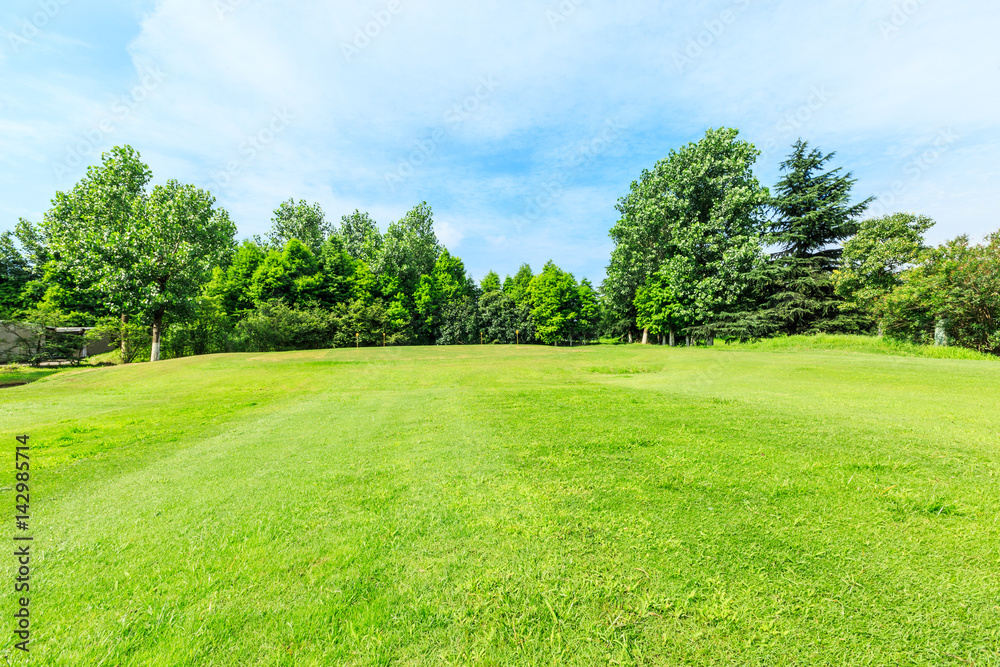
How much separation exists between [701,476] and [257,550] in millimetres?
4150

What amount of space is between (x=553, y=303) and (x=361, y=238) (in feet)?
107

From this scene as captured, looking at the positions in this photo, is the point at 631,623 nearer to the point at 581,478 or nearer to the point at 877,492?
the point at 581,478

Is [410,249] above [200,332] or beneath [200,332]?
above

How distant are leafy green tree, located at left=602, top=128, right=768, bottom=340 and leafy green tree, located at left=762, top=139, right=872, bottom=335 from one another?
2232mm

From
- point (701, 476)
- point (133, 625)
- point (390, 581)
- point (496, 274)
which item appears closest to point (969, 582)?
point (701, 476)

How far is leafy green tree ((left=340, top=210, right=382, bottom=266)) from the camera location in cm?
5122

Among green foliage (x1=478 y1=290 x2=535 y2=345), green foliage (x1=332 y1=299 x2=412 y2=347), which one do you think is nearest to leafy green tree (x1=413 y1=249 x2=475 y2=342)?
green foliage (x1=478 y1=290 x2=535 y2=345)

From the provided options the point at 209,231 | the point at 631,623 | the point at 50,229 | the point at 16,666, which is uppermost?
the point at 209,231

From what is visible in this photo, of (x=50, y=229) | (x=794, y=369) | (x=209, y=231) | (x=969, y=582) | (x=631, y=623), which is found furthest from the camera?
(x=209, y=231)

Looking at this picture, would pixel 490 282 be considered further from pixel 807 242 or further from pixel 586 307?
pixel 807 242

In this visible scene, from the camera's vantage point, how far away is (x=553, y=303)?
50.8 m

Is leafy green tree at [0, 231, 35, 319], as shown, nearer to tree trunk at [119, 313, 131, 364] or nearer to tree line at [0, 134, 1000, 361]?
tree line at [0, 134, 1000, 361]

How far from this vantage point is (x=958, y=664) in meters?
1.70

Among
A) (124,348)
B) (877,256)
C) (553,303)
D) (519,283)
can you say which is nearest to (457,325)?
(553,303)
